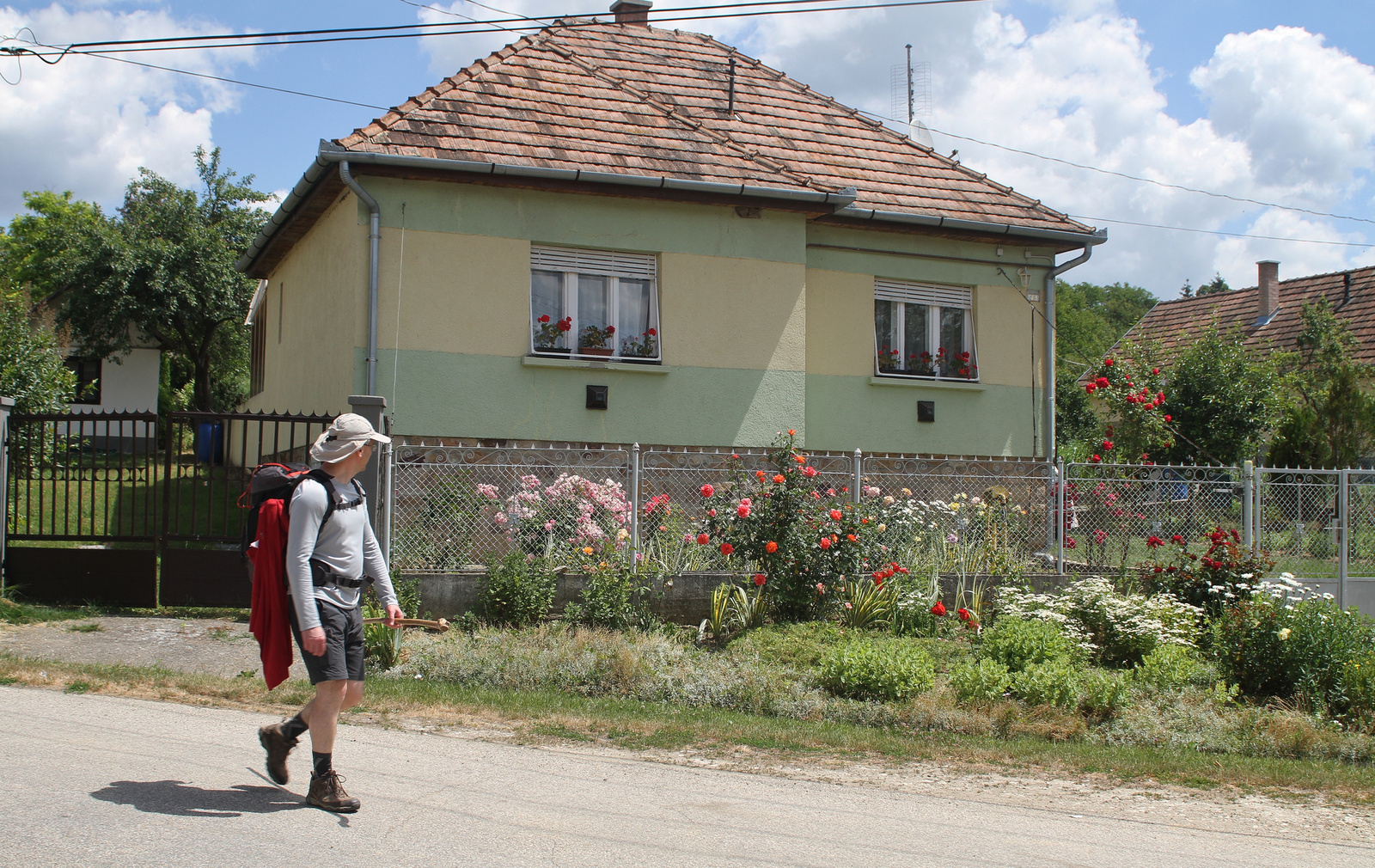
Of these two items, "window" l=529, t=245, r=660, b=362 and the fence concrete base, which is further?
"window" l=529, t=245, r=660, b=362

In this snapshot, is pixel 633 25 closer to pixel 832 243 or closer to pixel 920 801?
pixel 832 243

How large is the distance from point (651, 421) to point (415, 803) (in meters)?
7.16

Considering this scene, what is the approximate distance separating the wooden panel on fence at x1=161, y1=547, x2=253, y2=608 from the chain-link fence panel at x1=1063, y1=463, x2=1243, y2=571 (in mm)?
8094

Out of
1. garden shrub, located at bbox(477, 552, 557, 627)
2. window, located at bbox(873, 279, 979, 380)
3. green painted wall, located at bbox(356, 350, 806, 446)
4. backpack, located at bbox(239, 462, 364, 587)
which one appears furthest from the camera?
window, located at bbox(873, 279, 979, 380)

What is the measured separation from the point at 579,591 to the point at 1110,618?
4467mm

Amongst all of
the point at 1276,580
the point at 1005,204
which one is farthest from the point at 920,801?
the point at 1005,204

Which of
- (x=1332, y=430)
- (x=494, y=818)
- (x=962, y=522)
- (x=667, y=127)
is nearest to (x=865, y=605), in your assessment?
(x=962, y=522)

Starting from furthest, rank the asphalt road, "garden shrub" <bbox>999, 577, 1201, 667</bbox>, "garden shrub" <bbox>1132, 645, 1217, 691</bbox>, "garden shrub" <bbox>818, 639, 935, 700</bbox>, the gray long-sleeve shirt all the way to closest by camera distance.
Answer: "garden shrub" <bbox>999, 577, 1201, 667</bbox>
"garden shrub" <bbox>1132, 645, 1217, 691</bbox>
"garden shrub" <bbox>818, 639, 935, 700</bbox>
the gray long-sleeve shirt
the asphalt road

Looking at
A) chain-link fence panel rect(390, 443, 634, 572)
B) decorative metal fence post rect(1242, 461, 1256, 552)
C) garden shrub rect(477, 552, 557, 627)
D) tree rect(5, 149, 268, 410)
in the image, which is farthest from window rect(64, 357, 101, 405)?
decorative metal fence post rect(1242, 461, 1256, 552)

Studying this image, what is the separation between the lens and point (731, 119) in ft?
45.0

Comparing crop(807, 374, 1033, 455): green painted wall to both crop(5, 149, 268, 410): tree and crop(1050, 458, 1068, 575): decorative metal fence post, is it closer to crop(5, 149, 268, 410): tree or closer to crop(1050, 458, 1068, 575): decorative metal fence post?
crop(1050, 458, 1068, 575): decorative metal fence post

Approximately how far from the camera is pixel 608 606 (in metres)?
8.94

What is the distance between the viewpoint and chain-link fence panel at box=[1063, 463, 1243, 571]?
35.2 ft

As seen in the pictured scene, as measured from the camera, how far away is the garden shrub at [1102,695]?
7125mm
